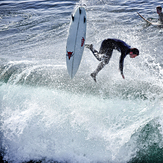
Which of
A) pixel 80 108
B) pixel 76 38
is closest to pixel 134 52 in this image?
pixel 76 38

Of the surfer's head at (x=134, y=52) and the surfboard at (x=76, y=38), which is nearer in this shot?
the surfer's head at (x=134, y=52)

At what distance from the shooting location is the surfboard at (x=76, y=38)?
5.84 metres

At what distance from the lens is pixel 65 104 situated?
19.3ft

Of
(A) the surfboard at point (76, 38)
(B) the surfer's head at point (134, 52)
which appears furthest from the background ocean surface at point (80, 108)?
(B) the surfer's head at point (134, 52)

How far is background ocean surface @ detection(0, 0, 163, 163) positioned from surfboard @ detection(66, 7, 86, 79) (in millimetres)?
990

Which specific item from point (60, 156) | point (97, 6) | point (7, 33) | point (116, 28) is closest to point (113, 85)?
point (60, 156)

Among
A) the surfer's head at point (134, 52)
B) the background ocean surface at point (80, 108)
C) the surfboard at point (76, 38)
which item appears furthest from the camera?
the surfboard at point (76, 38)

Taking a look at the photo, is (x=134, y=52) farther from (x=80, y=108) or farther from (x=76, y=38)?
(x=80, y=108)

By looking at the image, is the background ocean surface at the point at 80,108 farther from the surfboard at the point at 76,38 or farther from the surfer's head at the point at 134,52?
the surfer's head at the point at 134,52

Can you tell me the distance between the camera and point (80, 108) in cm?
568

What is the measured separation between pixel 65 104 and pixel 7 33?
351 inches

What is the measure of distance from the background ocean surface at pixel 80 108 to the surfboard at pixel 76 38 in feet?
3.25

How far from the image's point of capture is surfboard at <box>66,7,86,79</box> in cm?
584

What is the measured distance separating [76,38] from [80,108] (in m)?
2.12
